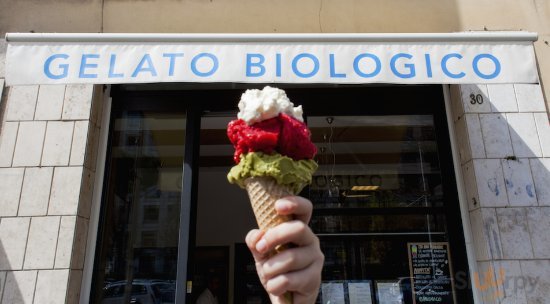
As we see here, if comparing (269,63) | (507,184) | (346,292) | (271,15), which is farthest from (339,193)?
(269,63)

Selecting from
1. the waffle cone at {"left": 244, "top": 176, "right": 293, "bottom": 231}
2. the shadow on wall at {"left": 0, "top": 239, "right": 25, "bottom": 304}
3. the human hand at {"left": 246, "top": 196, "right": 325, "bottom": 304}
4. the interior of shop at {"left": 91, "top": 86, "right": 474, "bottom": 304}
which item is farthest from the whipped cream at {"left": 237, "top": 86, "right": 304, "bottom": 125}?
the shadow on wall at {"left": 0, "top": 239, "right": 25, "bottom": 304}

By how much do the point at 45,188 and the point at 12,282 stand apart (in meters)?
0.78

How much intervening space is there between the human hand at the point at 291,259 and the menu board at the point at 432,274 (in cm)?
308

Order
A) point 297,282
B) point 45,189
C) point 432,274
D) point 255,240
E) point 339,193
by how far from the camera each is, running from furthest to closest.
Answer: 1. point 339,193
2. point 432,274
3. point 45,189
4. point 255,240
5. point 297,282

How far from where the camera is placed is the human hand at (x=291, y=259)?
1375 millimetres

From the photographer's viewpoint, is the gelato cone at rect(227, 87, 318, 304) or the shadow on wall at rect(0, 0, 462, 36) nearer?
the gelato cone at rect(227, 87, 318, 304)

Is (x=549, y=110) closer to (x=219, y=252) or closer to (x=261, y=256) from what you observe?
(x=261, y=256)

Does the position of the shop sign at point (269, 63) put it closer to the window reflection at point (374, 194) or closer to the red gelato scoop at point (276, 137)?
the window reflection at point (374, 194)

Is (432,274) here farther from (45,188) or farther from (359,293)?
(45,188)

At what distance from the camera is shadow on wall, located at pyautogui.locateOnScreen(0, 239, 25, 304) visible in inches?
132

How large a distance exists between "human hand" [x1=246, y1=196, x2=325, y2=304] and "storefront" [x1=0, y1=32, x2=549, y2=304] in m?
1.96

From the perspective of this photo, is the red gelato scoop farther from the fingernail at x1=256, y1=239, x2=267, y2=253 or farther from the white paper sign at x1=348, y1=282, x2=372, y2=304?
the white paper sign at x1=348, y1=282, x2=372, y2=304

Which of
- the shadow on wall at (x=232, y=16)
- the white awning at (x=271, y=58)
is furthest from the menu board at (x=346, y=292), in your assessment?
the shadow on wall at (x=232, y=16)

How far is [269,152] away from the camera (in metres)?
1.60
